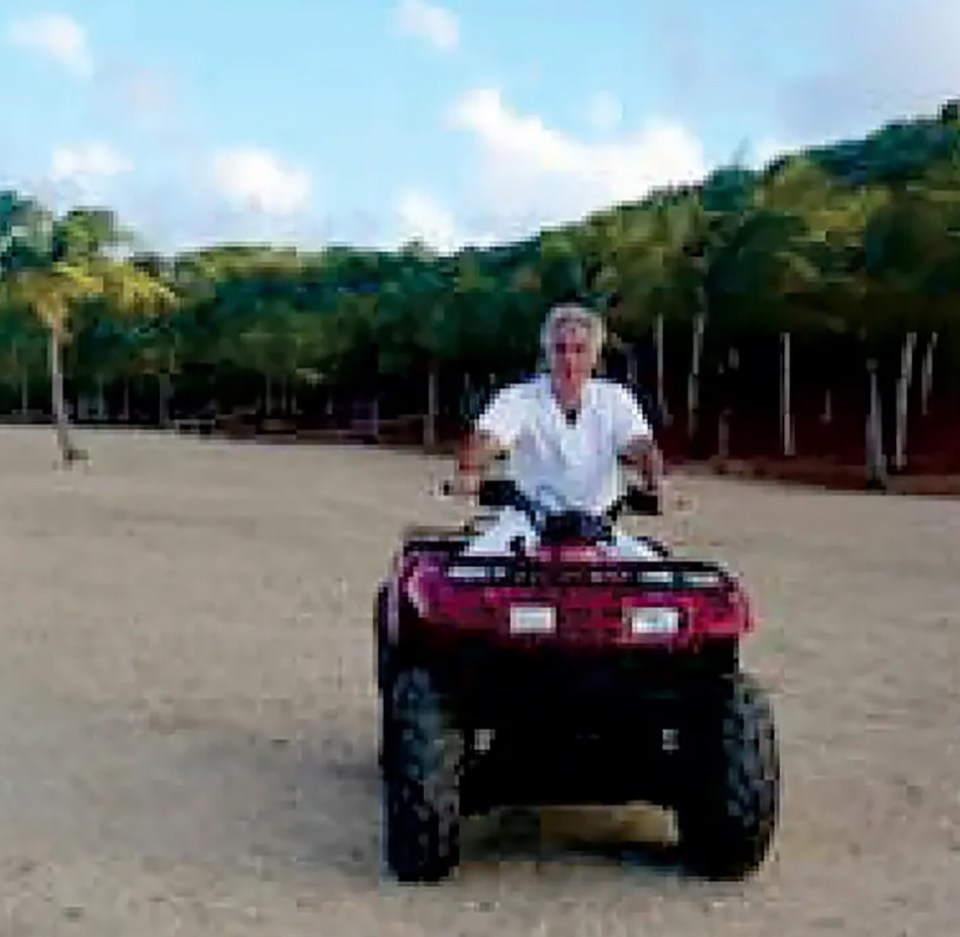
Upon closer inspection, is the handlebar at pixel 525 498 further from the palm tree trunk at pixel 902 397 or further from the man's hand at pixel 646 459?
the palm tree trunk at pixel 902 397

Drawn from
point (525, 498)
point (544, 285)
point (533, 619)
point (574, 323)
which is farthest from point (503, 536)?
point (544, 285)

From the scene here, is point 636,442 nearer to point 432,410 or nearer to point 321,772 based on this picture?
point 321,772

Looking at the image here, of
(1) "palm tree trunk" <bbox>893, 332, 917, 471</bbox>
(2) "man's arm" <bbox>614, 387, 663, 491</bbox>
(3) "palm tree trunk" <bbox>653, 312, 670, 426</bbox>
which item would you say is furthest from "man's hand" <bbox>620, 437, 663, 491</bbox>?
(3) "palm tree trunk" <bbox>653, 312, 670, 426</bbox>

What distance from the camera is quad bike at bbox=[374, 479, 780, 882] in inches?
282

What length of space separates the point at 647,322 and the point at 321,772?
5803cm

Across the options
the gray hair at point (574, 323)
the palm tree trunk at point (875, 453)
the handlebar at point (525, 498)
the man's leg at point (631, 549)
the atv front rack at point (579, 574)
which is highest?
the gray hair at point (574, 323)

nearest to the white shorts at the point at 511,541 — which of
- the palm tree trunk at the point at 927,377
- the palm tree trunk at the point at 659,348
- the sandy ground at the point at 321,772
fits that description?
the sandy ground at the point at 321,772

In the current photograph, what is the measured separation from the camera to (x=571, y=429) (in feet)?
25.7

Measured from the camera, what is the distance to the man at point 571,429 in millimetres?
7773

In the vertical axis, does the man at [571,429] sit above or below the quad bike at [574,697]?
above

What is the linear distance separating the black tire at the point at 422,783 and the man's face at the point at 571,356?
1282 millimetres

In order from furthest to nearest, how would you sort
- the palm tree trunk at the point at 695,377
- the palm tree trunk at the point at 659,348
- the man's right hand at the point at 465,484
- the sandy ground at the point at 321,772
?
the palm tree trunk at the point at 659,348, the palm tree trunk at the point at 695,377, the man's right hand at the point at 465,484, the sandy ground at the point at 321,772

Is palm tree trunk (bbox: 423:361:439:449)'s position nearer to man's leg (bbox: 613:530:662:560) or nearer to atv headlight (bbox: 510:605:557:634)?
man's leg (bbox: 613:530:662:560)

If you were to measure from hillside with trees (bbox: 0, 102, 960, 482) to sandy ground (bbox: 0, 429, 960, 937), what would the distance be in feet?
6.44
